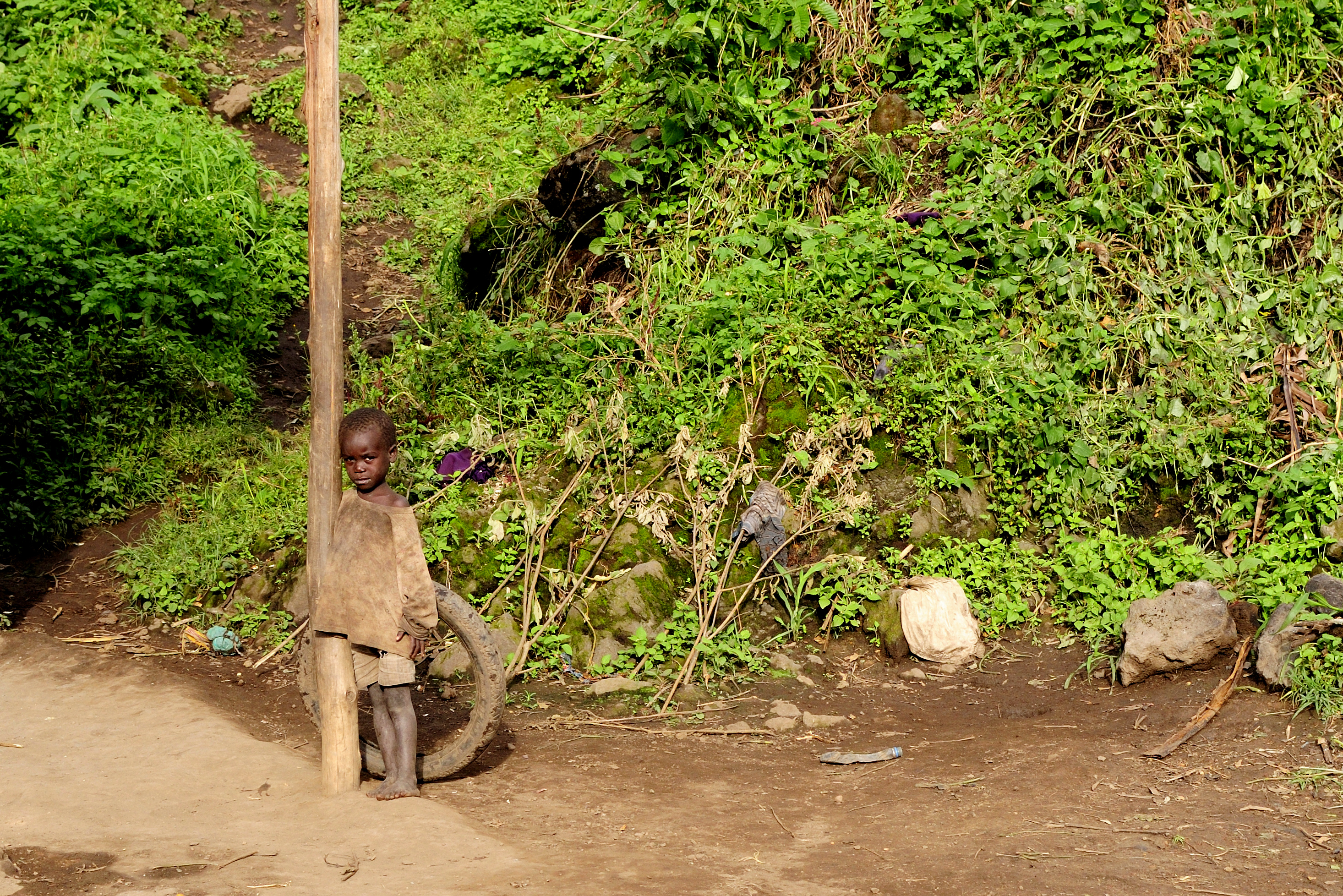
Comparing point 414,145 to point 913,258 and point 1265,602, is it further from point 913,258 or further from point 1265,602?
point 1265,602

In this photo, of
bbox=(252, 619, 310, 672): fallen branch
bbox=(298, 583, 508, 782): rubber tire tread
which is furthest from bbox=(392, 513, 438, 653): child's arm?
bbox=(252, 619, 310, 672): fallen branch

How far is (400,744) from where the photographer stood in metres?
4.11

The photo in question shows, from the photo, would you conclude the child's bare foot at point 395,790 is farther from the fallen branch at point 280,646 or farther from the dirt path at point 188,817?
the fallen branch at point 280,646

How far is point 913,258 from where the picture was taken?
6672mm

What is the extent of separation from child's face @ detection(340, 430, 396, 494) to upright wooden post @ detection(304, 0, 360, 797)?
0.07 m

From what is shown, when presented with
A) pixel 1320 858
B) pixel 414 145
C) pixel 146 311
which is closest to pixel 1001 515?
pixel 1320 858

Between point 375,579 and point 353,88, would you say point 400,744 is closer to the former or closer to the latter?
point 375,579

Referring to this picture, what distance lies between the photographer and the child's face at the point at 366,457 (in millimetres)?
3943

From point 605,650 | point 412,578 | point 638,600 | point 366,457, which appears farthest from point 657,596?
point 366,457

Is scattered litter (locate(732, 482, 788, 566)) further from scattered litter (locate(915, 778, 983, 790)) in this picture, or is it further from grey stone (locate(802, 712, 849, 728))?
scattered litter (locate(915, 778, 983, 790))

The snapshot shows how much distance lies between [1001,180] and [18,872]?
588 centimetres

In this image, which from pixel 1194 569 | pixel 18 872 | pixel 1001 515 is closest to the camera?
pixel 18 872

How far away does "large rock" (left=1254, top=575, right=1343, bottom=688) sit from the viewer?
15.4 feet

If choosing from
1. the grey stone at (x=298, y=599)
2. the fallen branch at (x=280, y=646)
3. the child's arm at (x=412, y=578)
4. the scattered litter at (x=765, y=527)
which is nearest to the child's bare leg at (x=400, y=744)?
the child's arm at (x=412, y=578)
